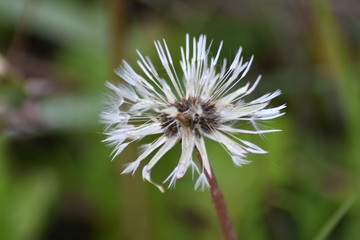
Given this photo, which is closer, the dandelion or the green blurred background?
the dandelion

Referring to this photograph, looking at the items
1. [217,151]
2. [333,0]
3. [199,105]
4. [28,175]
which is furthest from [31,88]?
[333,0]

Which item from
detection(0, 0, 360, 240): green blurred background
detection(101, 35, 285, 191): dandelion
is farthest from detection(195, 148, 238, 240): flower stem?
detection(0, 0, 360, 240): green blurred background

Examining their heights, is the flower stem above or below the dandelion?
below

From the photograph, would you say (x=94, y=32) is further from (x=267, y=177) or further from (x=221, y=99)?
(x=221, y=99)

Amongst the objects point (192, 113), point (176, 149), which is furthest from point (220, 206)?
point (176, 149)

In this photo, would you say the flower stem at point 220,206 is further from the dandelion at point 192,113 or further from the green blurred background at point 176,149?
the green blurred background at point 176,149

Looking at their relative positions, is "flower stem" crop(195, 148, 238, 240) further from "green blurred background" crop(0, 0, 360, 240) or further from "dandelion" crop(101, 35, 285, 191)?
"green blurred background" crop(0, 0, 360, 240)

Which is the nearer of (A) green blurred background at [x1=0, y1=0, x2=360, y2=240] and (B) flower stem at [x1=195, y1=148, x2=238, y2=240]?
(B) flower stem at [x1=195, y1=148, x2=238, y2=240]
